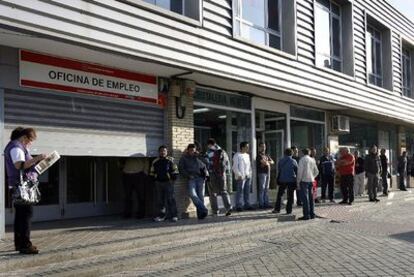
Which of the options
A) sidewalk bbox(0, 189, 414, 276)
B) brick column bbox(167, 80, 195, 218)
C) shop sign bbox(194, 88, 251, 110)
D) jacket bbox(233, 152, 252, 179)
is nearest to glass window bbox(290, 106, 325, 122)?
shop sign bbox(194, 88, 251, 110)

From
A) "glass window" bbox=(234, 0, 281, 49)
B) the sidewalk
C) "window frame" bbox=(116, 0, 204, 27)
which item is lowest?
the sidewalk

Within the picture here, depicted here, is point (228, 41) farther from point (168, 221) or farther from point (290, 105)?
point (290, 105)

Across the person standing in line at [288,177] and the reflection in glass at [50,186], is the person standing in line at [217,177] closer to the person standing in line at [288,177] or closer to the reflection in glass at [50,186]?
the person standing in line at [288,177]

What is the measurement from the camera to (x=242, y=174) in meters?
13.3

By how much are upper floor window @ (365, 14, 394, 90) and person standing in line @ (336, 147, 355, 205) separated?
6662 millimetres

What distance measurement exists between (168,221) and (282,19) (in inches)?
290

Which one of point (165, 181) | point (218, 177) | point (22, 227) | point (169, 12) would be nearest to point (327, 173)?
point (218, 177)

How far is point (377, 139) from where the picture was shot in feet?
78.2

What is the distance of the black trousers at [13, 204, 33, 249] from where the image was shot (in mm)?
7387

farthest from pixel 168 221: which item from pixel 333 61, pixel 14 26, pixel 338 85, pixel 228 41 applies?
pixel 333 61

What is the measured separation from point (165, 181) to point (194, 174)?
2.49ft

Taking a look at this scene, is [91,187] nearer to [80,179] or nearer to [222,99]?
[80,179]

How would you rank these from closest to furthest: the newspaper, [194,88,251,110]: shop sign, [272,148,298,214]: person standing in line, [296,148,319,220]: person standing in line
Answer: the newspaper → [296,148,319,220]: person standing in line → [272,148,298,214]: person standing in line → [194,88,251,110]: shop sign

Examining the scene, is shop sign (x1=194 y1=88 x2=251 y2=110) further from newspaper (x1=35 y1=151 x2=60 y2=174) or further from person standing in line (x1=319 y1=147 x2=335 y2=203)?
newspaper (x1=35 y1=151 x2=60 y2=174)
